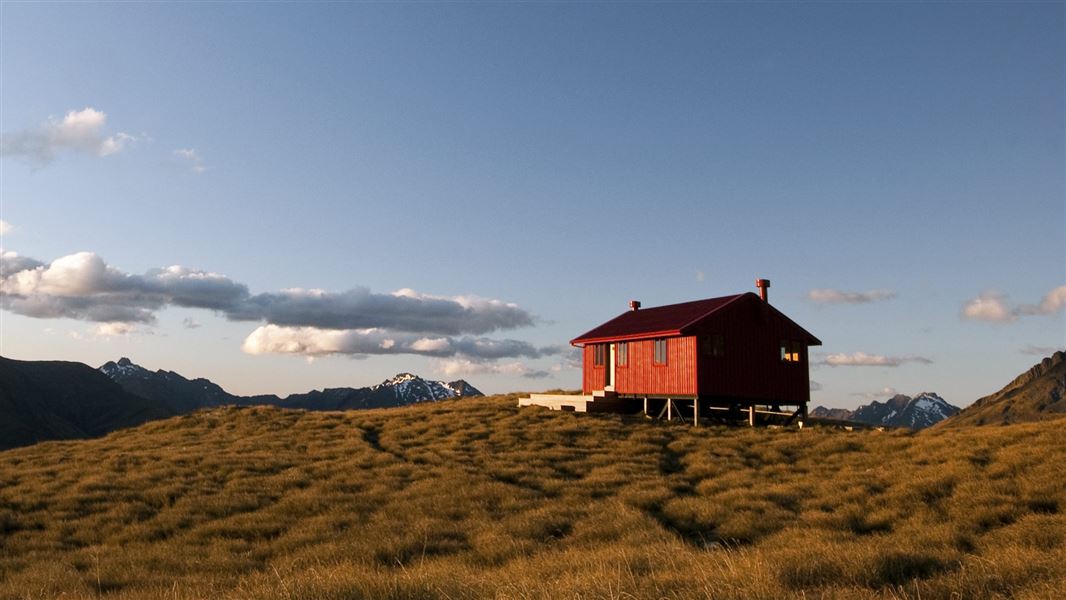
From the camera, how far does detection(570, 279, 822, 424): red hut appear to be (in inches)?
1412

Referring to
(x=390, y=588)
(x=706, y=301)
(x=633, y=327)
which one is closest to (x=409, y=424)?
(x=633, y=327)

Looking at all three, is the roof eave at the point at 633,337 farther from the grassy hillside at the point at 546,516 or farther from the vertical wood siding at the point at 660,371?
the grassy hillside at the point at 546,516

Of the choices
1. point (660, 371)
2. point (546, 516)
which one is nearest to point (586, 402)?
point (660, 371)

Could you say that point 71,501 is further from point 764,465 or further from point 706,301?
point 706,301

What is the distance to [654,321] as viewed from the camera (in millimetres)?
40219

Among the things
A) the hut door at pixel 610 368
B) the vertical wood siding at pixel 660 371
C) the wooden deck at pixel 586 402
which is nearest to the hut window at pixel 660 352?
the vertical wood siding at pixel 660 371

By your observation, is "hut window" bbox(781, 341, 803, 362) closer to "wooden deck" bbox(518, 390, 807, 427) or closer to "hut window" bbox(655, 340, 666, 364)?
"wooden deck" bbox(518, 390, 807, 427)

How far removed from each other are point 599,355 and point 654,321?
424 cm

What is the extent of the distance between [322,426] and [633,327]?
17.6m

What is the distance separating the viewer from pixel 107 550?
14.7m

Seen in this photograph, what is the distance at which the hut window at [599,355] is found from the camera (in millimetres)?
42312

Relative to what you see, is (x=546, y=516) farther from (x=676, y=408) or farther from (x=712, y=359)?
(x=676, y=408)

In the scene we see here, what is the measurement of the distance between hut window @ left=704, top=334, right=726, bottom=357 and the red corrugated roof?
1.28 metres

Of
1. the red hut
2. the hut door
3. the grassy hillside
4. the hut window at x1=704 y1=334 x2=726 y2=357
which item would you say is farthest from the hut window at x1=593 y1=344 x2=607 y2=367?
the grassy hillside
